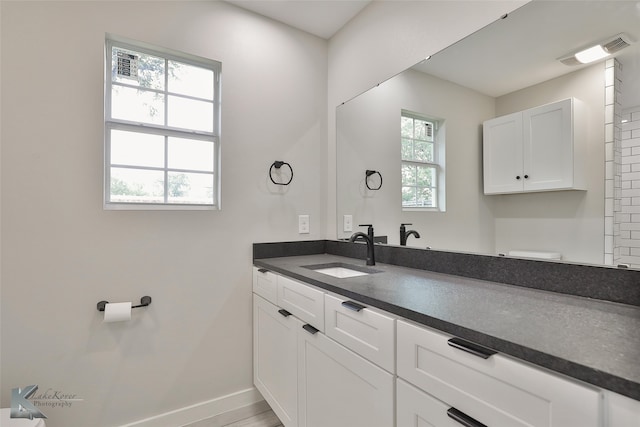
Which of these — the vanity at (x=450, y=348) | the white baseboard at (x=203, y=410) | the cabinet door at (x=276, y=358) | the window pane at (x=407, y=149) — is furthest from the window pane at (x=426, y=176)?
the white baseboard at (x=203, y=410)

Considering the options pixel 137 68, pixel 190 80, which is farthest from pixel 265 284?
pixel 137 68

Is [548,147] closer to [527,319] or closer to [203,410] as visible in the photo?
[527,319]

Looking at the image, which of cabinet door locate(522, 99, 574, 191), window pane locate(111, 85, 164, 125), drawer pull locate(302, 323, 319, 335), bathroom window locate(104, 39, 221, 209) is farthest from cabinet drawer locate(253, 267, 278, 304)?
cabinet door locate(522, 99, 574, 191)

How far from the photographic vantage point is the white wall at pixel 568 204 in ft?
3.33

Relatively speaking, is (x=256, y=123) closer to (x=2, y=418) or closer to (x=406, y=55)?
(x=406, y=55)

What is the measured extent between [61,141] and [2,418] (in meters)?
1.22

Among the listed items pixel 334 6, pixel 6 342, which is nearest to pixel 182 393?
pixel 6 342

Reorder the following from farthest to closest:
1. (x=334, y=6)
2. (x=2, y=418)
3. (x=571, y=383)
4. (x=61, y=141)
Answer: (x=334, y=6)
(x=61, y=141)
(x=2, y=418)
(x=571, y=383)

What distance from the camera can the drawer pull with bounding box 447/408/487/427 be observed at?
2.37 feet

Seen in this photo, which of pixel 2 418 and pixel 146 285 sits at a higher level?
pixel 146 285

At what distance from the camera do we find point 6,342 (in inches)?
55.7

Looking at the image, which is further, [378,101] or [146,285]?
[378,101]

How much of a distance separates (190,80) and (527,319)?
2093mm

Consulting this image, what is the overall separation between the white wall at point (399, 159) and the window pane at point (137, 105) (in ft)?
3.93
